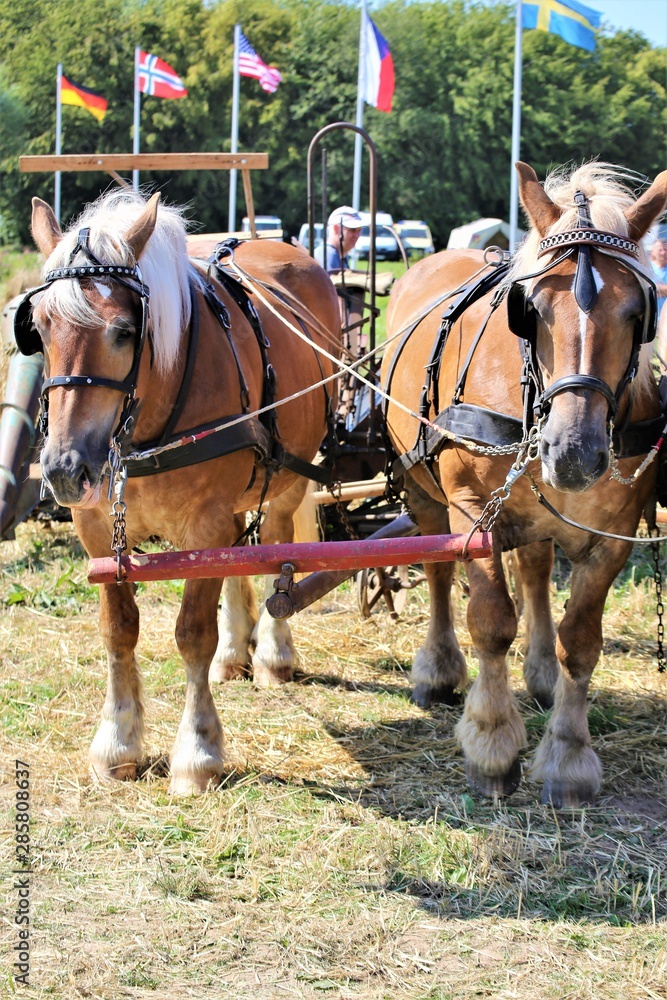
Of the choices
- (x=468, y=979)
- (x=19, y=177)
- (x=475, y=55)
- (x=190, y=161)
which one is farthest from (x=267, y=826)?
(x=475, y=55)

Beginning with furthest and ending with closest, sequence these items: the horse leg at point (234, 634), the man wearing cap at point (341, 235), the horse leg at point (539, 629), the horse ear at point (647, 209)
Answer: the man wearing cap at point (341, 235) → the horse leg at point (234, 634) → the horse leg at point (539, 629) → the horse ear at point (647, 209)

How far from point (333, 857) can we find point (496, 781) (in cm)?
78

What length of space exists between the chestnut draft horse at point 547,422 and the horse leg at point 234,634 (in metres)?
1.13

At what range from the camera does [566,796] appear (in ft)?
11.8

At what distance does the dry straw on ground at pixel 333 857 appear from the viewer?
266 centimetres

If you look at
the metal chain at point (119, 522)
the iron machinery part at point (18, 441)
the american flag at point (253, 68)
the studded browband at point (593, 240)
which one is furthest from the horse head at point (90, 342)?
the american flag at point (253, 68)

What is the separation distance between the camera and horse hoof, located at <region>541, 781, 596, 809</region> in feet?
11.8

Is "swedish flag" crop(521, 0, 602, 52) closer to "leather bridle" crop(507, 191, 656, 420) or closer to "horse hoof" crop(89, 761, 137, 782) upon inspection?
"leather bridle" crop(507, 191, 656, 420)

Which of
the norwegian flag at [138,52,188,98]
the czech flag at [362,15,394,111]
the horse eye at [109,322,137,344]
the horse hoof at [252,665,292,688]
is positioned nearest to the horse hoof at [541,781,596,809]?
the horse hoof at [252,665,292,688]

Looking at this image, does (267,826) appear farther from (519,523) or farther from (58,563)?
(58,563)

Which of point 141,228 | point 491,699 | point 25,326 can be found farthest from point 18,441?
point 491,699

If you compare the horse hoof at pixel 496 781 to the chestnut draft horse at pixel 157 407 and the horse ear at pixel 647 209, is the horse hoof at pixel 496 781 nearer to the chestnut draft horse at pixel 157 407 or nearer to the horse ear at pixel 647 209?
the chestnut draft horse at pixel 157 407

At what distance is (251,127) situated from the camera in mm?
39844

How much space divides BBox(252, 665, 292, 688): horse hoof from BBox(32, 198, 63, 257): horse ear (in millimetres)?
2390
